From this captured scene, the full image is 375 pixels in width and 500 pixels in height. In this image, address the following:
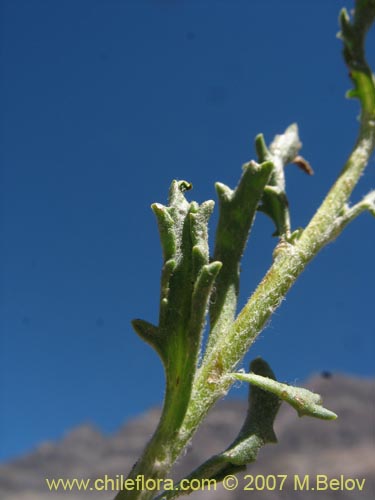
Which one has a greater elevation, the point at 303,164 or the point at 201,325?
the point at 303,164

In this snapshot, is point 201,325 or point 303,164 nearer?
point 201,325

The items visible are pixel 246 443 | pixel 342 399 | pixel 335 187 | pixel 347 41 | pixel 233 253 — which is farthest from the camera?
pixel 342 399

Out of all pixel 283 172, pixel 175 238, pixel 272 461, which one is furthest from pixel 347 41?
pixel 272 461

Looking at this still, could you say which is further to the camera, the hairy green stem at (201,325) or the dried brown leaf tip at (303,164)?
the dried brown leaf tip at (303,164)

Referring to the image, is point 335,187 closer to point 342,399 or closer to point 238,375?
point 238,375

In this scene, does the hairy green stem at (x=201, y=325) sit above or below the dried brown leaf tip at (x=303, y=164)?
below

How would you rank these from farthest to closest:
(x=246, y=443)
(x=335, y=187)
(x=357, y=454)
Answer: (x=357, y=454) → (x=335, y=187) → (x=246, y=443)

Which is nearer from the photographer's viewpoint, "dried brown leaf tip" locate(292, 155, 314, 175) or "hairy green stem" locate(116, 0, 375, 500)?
"hairy green stem" locate(116, 0, 375, 500)

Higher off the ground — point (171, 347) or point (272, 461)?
point (272, 461)

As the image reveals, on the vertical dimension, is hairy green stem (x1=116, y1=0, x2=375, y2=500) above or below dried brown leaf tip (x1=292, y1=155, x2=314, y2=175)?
below

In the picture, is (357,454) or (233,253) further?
(357,454)

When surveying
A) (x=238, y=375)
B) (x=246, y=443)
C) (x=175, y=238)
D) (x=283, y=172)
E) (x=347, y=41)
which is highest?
(x=347, y=41)
